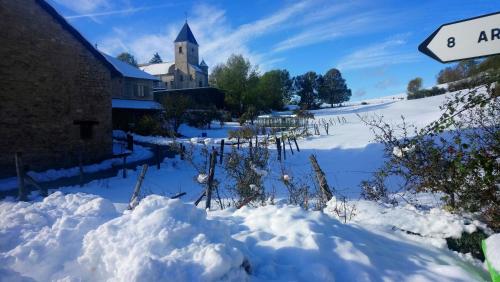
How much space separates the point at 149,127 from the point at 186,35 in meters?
40.6

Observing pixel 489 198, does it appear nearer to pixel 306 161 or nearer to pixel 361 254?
pixel 361 254

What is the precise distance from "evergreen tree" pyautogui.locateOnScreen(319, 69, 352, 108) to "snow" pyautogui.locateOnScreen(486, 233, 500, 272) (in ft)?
242

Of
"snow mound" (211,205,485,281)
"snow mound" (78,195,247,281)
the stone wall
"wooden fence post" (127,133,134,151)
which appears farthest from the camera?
"wooden fence post" (127,133,134,151)

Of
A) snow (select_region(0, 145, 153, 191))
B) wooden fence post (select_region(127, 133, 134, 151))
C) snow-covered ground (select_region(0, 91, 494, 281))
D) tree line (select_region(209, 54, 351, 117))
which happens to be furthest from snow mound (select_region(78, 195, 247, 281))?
tree line (select_region(209, 54, 351, 117))

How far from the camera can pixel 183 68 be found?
6519cm

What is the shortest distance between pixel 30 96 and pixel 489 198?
1544 cm

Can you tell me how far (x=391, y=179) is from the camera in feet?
33.7

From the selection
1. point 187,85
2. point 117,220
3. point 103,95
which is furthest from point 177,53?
point 117,220

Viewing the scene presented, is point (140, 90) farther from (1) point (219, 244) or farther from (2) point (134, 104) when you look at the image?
(1) point (219, 244)

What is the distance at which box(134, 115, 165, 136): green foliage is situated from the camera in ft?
97.3

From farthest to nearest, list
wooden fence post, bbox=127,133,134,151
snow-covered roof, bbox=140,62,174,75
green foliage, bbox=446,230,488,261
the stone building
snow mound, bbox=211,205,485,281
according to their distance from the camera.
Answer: snow-covered roof, bbox=140,62,174,75, the stone building, wooden fence post, bbox=127,133,134,151, green foliage, bbox=446,230,488,261, snow mound, bbox=211,205,485,281

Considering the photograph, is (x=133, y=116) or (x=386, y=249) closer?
(x=386, y=249)

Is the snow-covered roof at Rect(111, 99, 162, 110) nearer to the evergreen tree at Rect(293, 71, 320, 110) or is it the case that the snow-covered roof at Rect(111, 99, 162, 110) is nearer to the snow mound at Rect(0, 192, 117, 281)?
the snow mound at Rect(0, 192, 117, 281)

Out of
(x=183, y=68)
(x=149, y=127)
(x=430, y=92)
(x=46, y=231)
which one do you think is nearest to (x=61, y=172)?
(x=46, y=231)
